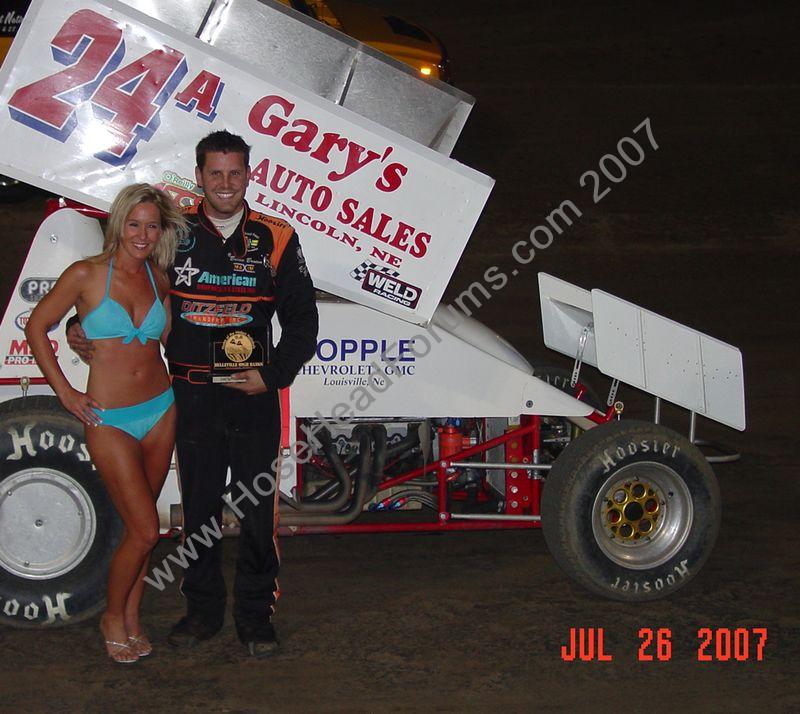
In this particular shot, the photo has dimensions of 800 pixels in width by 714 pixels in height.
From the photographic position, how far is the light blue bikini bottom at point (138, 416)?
14.3 feet

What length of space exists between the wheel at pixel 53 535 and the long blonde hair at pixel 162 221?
834 millimetres

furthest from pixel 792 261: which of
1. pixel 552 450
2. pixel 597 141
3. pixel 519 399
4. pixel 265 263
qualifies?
pixel 265 263

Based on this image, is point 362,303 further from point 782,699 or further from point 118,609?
point 782,699

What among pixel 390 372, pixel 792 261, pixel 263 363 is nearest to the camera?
pixel 263 363

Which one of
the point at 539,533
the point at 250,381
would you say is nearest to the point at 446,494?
the point at 539,533

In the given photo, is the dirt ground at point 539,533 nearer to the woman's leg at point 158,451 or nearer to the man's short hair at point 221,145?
the woman's leg at point 158,451

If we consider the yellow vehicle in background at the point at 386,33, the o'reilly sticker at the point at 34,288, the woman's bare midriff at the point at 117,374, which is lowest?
the woman's bare midriff at the point at 117,374

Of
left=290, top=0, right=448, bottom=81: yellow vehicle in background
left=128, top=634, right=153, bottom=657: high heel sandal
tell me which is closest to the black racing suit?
left=128, top=634, right=153, bottom=657: high heel sandal

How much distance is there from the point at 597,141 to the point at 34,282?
1043 cm

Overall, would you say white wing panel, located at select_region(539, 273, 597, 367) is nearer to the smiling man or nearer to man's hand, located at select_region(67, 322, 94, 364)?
the smiling man

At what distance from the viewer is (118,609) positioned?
4.61 meters

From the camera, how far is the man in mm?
4453
